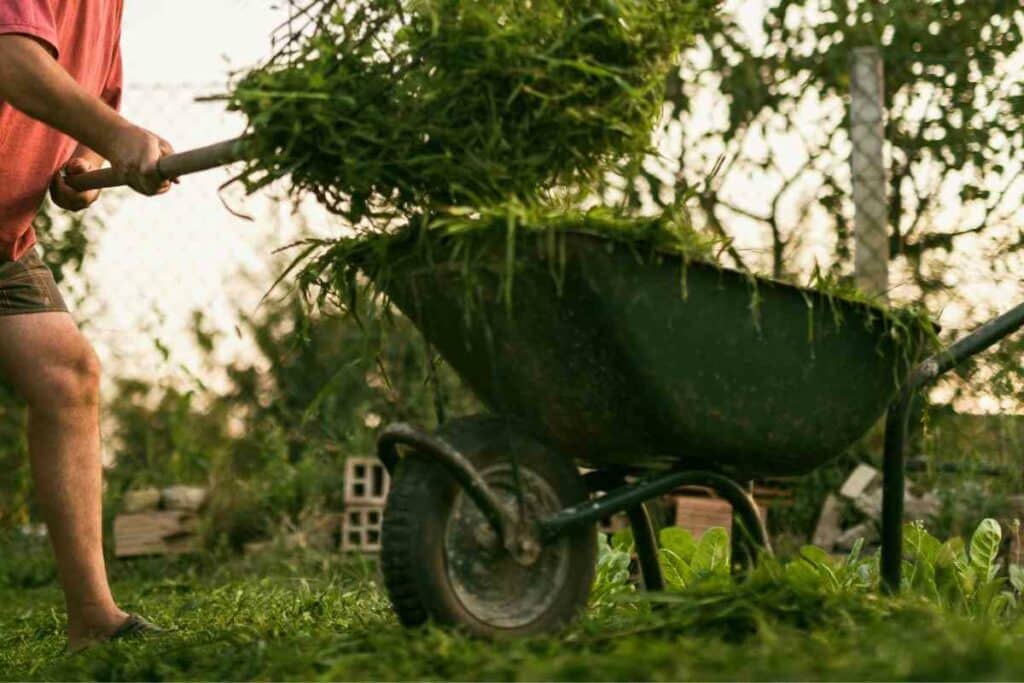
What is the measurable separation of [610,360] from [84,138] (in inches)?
38.5

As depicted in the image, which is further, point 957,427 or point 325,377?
point 325,377

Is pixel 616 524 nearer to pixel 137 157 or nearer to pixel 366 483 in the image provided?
pixel 366 483

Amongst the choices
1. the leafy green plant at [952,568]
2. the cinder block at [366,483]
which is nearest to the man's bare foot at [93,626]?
the leafy green plant at [952,568]

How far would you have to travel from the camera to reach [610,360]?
215cm

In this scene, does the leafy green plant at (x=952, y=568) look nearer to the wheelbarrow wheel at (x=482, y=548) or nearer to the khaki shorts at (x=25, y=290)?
the wheelbarrow wheel at (x=482, y=548)

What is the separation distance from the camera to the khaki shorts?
2.71 meters

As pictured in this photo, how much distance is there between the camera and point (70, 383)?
2.69 metres

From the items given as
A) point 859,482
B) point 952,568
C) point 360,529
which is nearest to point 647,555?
point 952,568

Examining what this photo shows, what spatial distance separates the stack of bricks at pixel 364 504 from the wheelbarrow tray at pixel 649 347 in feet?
8.19

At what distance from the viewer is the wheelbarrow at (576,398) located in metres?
2.11

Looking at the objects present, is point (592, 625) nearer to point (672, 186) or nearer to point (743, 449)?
point (743, 449)

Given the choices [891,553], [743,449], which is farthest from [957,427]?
[743,449]

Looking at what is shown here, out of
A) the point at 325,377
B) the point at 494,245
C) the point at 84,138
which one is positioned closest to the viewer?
the point at 494,245

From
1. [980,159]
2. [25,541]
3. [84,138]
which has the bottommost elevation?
[25,541]
